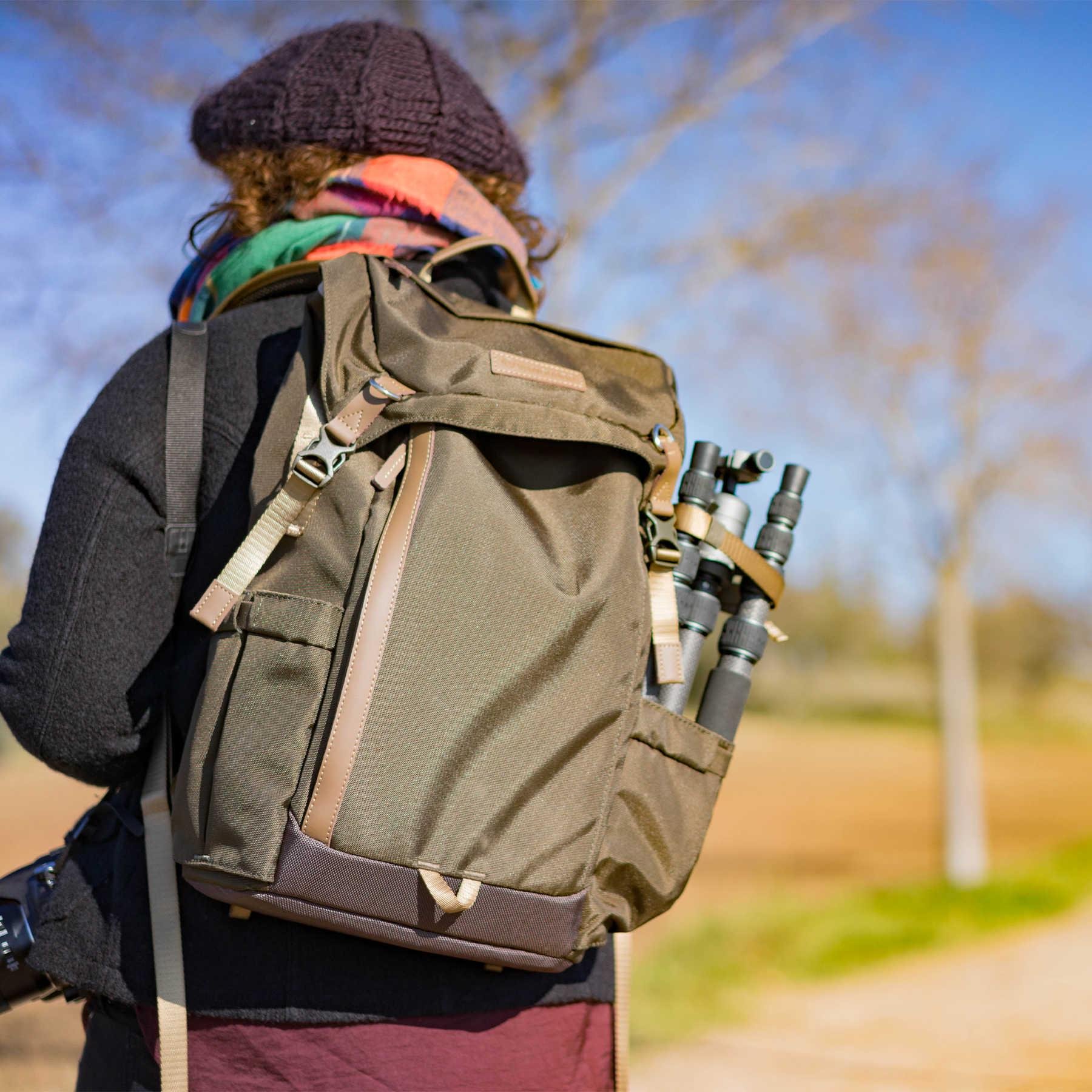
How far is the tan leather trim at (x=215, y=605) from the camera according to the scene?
1.31 meters

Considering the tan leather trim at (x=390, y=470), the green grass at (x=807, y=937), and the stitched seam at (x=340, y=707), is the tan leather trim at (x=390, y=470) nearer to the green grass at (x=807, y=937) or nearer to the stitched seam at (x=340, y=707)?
the stitched seam at (x=340, y=707)

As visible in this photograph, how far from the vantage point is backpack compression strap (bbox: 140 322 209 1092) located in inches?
54.4

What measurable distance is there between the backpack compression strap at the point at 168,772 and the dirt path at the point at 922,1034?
347 cm

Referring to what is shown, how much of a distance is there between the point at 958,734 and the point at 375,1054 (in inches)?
282

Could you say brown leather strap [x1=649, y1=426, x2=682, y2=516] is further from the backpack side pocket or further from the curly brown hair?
the curly brown hair

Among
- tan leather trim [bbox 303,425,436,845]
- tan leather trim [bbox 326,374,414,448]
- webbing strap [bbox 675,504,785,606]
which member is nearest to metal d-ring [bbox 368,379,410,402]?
tan leather trim [bbox 326,374,414,448]

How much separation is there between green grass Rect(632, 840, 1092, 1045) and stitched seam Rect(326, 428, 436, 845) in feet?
13.7

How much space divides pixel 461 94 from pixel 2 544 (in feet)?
43.9

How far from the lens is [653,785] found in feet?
4.99

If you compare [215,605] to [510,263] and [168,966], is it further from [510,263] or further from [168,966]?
[510,263]

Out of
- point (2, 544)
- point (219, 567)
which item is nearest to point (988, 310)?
point (219, 567)

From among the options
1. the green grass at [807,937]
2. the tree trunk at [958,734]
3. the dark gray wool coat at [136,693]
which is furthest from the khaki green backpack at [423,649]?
the tree trunk at [958,734]

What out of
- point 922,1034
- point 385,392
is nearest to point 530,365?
point 385,392

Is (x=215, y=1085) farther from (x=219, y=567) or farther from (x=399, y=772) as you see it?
(x=219, y=567)
